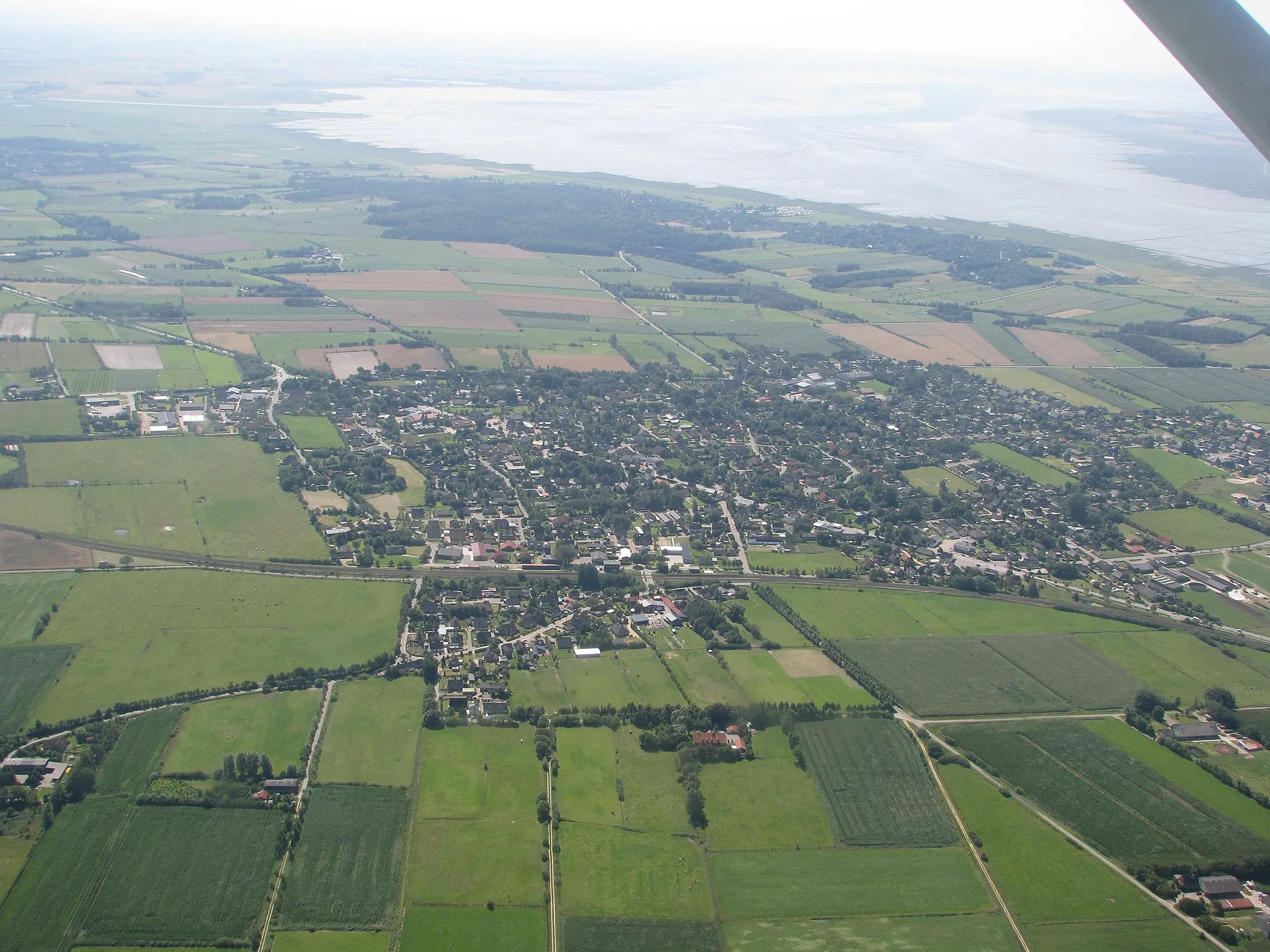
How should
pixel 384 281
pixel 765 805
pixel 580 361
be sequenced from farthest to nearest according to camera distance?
pixel 384 281 → pixel 580 361 → pixel 765 805

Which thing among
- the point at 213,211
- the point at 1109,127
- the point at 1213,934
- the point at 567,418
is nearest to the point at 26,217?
the point at 213,211

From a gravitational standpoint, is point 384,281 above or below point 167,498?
above

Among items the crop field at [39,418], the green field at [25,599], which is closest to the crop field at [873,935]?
the green field at [25,599]

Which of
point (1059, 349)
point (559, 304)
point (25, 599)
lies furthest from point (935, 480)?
point (25, 599)

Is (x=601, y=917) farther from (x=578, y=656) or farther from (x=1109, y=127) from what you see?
(x=1109, y=127)

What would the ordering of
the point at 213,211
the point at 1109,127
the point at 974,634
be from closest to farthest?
the point at 974,634 < the point at 213,211 < the point at 1109,127

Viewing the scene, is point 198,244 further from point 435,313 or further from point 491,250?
point 435,313

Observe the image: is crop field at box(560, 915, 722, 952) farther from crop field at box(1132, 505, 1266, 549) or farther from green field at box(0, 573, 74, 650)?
crop field at box(1132, 505, 1266, 549)
